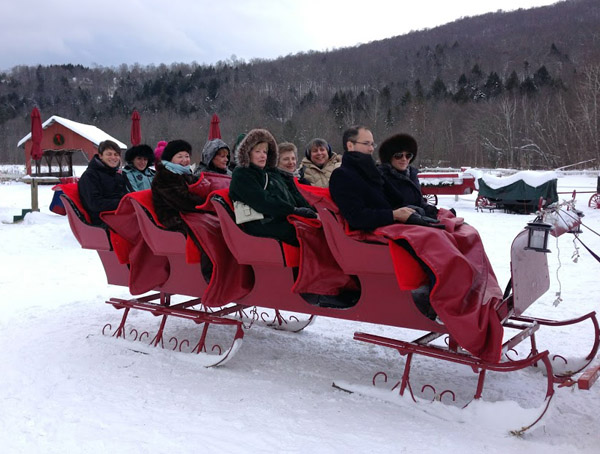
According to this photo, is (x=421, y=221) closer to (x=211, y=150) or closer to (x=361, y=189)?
(x=361, y=189)

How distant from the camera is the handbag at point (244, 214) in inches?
165

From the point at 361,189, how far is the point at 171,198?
162 cm

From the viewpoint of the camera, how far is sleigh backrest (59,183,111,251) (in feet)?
17.1

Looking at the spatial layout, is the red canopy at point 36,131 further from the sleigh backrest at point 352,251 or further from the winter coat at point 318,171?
the sleigh backrest at point 352,251

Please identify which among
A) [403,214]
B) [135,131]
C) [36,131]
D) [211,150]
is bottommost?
[403,214]

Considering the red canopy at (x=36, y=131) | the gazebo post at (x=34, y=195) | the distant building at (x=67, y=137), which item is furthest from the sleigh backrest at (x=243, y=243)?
the distant building at (x=67, y=137)

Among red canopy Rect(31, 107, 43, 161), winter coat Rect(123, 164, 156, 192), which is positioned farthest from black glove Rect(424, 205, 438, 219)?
red canopy Rect(31, 107, 43, 161)

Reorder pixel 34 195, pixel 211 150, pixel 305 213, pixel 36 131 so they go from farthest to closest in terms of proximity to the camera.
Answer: pixel 36 131
pixel 34 195
pixel 211 150
pixel 305 213

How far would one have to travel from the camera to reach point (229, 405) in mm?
3736

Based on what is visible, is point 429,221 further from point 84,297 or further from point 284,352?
point 84,297

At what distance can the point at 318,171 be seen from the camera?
20.1ft

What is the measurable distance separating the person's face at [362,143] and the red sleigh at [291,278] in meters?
0.44

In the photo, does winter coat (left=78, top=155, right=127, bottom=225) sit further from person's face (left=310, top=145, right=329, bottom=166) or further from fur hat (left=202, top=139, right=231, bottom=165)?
person's face (left=310, top=145, right=329, bottom=166)

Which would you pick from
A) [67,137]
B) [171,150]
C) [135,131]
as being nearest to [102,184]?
[171,150]
